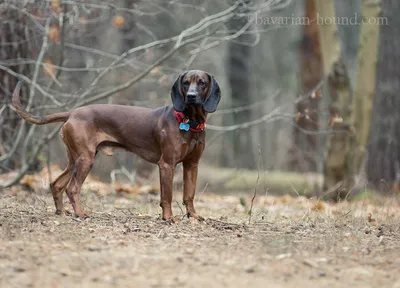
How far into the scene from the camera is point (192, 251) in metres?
5.62

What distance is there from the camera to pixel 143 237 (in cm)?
628

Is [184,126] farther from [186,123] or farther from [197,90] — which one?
[197,90]

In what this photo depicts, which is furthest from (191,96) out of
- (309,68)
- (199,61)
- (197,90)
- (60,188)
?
(309,68)

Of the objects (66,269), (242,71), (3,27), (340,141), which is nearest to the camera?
(66,269)

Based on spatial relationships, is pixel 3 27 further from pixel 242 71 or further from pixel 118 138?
pixel 242 71

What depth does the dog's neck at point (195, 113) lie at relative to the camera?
7215 mm

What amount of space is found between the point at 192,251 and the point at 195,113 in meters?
2.03

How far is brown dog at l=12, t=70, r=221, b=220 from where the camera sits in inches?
284

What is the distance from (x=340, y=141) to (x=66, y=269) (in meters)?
7.86

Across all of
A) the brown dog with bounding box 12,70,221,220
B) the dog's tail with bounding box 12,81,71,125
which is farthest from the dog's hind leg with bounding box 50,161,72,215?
the dog's tail with bounding box 12,81,71,125

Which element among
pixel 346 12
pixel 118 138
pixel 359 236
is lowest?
pixel 359 236

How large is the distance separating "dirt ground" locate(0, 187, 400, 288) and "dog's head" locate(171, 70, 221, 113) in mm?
1234

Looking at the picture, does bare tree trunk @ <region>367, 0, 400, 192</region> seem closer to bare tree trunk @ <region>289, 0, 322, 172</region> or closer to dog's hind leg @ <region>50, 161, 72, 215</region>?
bare tree trunk @ <region>289, 0, 322, 172</region>

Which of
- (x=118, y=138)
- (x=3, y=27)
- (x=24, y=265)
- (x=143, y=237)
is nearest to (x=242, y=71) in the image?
(x=3, y=27)
